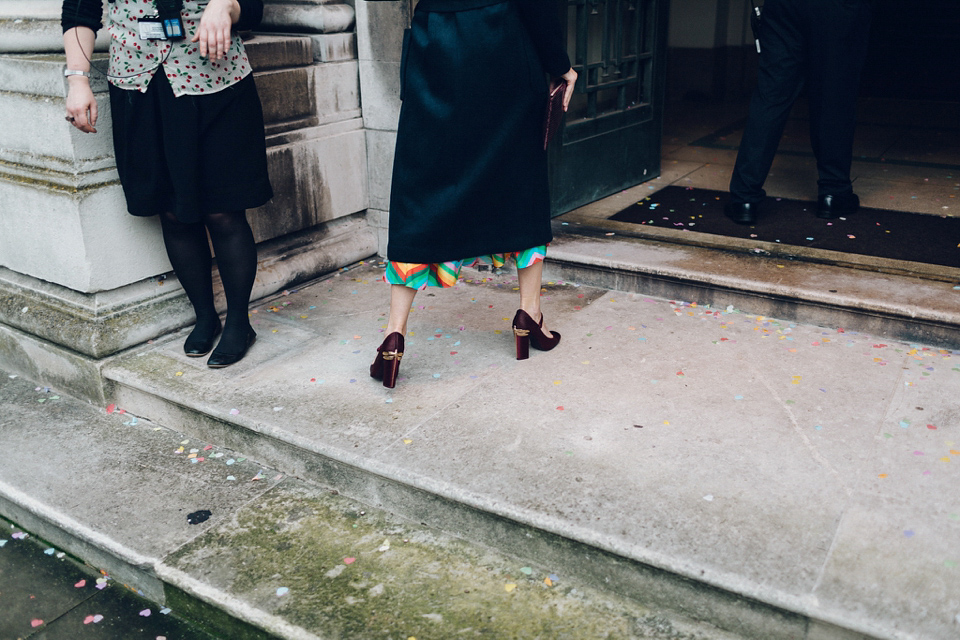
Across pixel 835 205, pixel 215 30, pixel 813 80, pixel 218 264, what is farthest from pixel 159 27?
pixel 835 205

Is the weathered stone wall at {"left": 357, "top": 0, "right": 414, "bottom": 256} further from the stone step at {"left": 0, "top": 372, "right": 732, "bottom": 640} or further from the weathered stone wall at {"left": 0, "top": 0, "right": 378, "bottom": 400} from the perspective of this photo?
the stone step at {"left": 0, "top": 372, "right": 732, "bottom": 640}

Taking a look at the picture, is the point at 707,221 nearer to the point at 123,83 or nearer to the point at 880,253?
the point at 880,253

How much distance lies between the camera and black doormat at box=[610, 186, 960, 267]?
145 inches

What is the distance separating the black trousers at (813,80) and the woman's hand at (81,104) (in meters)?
2.93

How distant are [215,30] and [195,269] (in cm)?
92

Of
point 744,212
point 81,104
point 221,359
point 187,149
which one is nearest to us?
point 81,104

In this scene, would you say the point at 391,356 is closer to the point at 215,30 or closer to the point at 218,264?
the point at 218,264

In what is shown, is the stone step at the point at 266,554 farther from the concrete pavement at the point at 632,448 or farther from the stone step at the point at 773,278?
the stone step at the point at 773,278

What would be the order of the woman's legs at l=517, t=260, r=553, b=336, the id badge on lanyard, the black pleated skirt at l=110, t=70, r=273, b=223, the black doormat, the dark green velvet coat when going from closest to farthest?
the dark green velvet coat < the id badge on lanyard < the black pleated skirt at l=110, t=70, r=273, b=223 < the woman's legs at l=517, t=260, r=553, b=336 < the black doormat

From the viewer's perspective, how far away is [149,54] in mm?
2703

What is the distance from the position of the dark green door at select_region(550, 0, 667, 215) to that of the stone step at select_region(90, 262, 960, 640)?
0.99m

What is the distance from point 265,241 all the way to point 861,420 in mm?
2518

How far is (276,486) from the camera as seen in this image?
259 centimetres

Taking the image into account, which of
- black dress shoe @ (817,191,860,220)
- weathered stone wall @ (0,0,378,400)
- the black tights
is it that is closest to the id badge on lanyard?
weathered stone wall @ (0,0,378,400)
